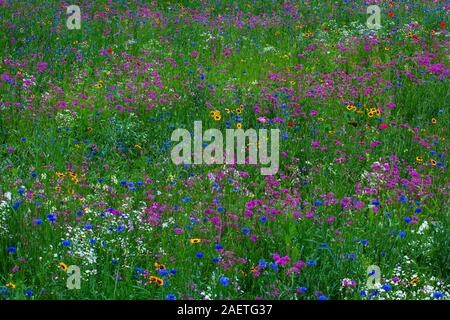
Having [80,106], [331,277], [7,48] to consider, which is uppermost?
[7,48]

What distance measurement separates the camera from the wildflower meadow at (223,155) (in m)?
4.11

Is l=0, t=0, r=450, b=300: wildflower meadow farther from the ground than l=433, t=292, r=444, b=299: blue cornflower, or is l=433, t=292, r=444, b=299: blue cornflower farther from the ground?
l=0, t=0, r=450, b=300: wildflower meadow

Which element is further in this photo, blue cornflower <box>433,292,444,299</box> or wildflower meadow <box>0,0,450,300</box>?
wildflower meadow <box>0,0,450,300</box>

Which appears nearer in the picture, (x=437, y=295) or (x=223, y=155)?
(x=437, y=295)

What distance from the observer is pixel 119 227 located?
452 cm

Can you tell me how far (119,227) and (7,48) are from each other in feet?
19.3

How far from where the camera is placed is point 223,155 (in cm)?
618

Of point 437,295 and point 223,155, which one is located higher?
point 223,155

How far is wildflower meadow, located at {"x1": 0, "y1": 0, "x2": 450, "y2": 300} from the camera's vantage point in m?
4.11

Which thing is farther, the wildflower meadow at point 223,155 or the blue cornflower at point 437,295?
the wildflower meadow at point 223,155

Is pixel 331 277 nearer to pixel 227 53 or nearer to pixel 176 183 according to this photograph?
pixel 176 183

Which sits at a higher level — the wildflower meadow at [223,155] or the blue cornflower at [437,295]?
Result: the wildflower meadow at [223,155]
